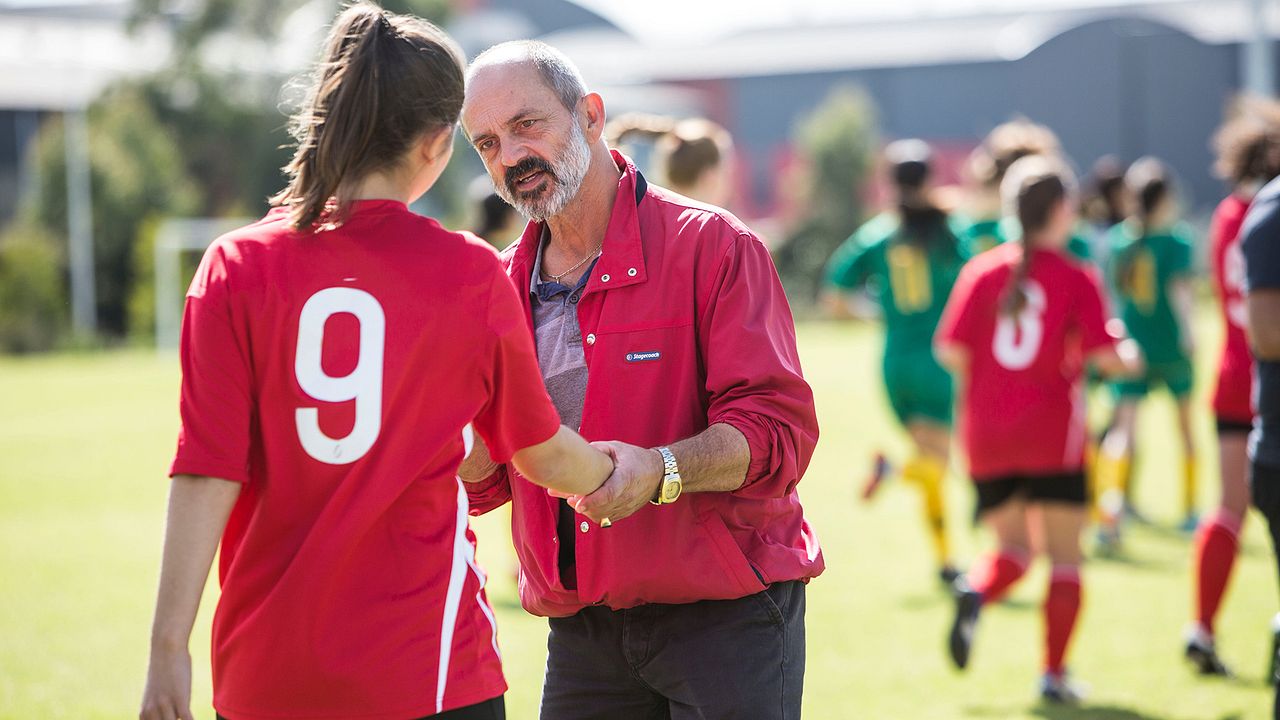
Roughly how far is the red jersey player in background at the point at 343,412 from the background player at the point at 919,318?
649 centimetres

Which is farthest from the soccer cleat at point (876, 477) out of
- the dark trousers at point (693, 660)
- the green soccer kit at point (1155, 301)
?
the dark trousers at point (693, 660)

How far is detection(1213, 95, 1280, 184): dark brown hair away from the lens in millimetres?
5617

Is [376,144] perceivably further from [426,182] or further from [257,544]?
[257,544]

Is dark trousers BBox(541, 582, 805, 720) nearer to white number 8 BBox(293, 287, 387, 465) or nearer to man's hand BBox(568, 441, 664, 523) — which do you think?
man's hand BBox(568, 441, 664, 523)

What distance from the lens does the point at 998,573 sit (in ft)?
20.5

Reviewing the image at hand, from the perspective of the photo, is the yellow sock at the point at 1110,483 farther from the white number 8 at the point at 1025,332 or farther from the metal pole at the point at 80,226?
the metal pole at the point at 80,226

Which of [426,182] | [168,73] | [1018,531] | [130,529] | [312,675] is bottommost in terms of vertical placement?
[130,529]

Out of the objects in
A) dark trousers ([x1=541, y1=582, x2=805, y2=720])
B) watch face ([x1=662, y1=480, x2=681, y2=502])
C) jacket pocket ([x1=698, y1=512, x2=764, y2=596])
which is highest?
watch face ([x1=662, y1=480, x2=681, y2=502])

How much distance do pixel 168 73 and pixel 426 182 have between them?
47.3 meters

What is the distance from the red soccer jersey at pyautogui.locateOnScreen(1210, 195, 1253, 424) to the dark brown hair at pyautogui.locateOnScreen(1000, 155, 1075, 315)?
688 millimetres

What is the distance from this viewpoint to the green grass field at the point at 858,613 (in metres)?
6.09

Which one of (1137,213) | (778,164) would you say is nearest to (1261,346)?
(1137,213)

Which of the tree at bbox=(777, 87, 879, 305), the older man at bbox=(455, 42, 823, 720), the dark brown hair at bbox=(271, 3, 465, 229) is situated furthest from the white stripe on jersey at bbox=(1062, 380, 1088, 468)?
the tree at bbox=(777, 87, 879, 305)

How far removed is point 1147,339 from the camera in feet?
34.0
